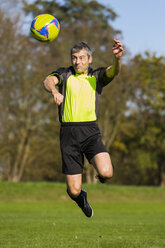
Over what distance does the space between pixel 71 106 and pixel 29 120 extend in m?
28.8

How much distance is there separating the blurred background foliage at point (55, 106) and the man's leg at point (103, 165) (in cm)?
2732

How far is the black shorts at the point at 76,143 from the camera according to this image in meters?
7.90

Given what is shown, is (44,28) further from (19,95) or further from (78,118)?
(19,95)

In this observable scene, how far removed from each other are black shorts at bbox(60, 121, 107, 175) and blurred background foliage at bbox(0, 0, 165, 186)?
27061 mm

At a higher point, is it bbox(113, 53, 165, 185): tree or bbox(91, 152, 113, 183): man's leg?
bbox(91, 152, 113, 183): man's leg

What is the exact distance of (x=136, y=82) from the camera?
41094 millimetres

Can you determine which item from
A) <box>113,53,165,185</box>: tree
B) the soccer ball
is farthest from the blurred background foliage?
the soccer ball

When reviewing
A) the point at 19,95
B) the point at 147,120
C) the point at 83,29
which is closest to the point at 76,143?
the point at 19,95

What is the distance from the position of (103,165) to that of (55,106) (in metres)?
29.3

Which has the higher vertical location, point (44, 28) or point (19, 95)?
point (44, 28)

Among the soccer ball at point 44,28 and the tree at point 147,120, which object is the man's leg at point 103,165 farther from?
the tree at point 147,120

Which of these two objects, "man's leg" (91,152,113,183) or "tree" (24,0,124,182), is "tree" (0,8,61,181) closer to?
"tree" (24,0,124,182)

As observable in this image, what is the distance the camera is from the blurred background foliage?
34.8 meters

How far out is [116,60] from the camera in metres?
7.74
